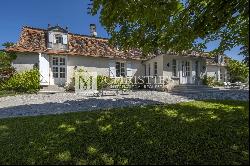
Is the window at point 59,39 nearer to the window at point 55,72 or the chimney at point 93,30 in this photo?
the window at point 55,72

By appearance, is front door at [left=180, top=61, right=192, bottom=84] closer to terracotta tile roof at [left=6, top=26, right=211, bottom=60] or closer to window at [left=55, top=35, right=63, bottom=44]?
terracotta tile roof at [left=6, top=26, right=211, bottom=60]

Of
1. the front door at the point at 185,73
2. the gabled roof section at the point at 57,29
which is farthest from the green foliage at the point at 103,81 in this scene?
the front door at the point at 185,73

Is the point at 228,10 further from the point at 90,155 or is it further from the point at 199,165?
the point at 90,155

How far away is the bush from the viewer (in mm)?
19922

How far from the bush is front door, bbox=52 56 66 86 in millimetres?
3370

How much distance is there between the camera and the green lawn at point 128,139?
15.3 ft

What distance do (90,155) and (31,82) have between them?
16.9 meters

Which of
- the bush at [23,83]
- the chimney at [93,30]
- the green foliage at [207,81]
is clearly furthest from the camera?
the chimney at [93,30]

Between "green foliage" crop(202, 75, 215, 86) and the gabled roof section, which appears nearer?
the gabled roof section

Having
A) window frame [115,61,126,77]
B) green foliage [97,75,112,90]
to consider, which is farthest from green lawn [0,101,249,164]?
window frame [115,61,126,77]

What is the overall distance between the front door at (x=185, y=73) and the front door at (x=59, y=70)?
11.6 m

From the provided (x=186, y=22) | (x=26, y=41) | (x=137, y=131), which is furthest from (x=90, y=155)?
(x=26, y=41)

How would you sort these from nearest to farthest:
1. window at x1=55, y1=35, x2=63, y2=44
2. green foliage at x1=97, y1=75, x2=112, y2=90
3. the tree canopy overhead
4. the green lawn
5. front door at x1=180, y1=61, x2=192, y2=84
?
1. the green lawn
2. the tree canopy overhead
3. green foliage at x1=97, y1=75, x2=112, y2=90
4. window at x1=55, y1=35, x2=63, y2=44
5. front door at x1=180, y1=61, x2=192, y2=84

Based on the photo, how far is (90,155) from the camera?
4.84 meters
